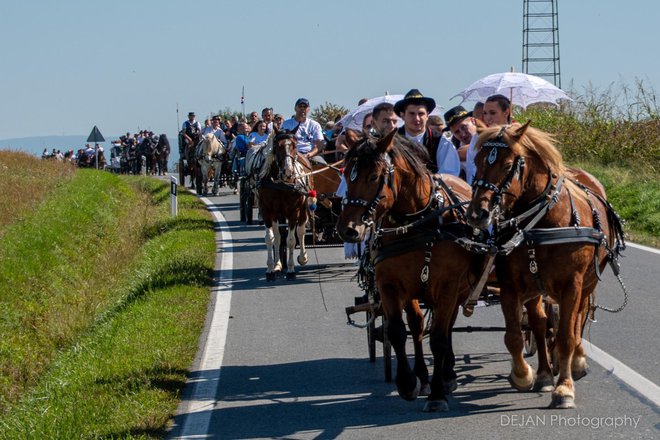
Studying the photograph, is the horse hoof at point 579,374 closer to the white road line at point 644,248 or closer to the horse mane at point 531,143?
the horse mane at point 531,143

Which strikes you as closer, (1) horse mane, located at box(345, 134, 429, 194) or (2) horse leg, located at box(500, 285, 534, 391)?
(1) horse mane, located at box(345, 134, 429, 194)

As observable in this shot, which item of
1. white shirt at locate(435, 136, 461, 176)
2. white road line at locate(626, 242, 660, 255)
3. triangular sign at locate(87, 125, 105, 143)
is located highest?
triangular sign at locate(87, 125, 105, 143)

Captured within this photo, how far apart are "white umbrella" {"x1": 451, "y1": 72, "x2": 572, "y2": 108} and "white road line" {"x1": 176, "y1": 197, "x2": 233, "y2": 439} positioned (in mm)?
3814

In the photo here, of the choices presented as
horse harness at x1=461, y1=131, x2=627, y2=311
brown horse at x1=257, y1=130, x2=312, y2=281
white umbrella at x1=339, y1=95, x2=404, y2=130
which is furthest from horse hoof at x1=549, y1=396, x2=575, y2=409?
brown horse at x1=257, y1=130, x2=312, y2=281

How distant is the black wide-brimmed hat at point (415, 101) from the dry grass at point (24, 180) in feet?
60.2

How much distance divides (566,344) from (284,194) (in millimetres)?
8316

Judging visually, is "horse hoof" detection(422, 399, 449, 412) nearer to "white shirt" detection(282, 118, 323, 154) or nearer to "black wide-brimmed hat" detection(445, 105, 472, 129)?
"black wide-brimmed hat" detection(445, 105, 472, 129)

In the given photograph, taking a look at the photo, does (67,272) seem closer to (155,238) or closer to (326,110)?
(155,238)

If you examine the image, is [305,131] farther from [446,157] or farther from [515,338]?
[515,338]

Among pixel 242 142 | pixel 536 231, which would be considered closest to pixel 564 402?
pixel 536 231

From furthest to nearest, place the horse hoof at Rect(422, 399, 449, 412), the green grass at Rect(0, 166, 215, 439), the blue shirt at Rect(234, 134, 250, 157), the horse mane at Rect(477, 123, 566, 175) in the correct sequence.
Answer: the blue shirt at Rect(234, 134, 250, 157), the green grass at Rect(0, 166, 215, 439), the horse hoof at Rect(422, 399, 449, 412), the horse mane at Rect(477, 123, 566, 175)

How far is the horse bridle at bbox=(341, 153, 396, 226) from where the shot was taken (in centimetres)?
787

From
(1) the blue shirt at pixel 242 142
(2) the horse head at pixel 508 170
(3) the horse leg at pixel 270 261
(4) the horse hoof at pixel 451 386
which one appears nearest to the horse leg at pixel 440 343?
(4) the horse hoof at pixel 451 386

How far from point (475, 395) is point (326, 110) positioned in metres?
27.1
